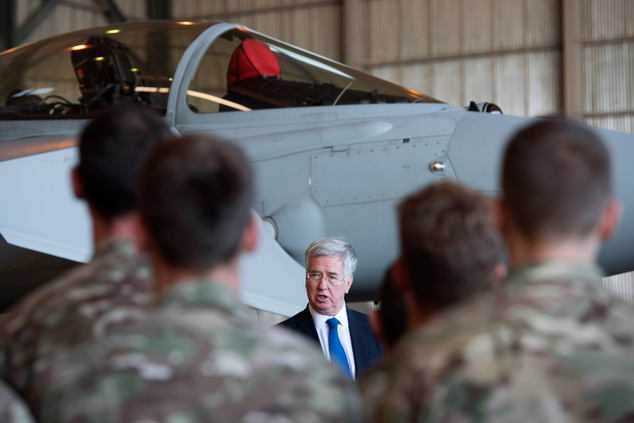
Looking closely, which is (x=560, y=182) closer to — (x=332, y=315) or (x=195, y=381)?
(x=195, y=381)

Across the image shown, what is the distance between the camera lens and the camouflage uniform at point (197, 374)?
1515mm

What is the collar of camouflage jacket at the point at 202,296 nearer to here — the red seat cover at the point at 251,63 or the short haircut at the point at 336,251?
the short haircut at the point at 336,251

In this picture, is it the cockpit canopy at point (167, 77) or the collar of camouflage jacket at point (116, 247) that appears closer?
the collar of camouflage jacket at point (116, 247)

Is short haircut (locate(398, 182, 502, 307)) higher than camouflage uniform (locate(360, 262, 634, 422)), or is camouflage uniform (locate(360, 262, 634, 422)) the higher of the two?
short haircut (locate(398, 182, 502, 307))

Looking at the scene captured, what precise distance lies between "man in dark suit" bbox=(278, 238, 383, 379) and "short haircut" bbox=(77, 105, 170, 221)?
100 inches

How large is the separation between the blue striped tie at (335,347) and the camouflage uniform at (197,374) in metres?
2.96

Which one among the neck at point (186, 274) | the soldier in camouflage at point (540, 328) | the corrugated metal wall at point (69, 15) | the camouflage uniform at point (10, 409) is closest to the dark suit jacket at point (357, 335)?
the soldier in camouflage at point (540, 328)

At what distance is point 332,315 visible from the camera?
15.4ft

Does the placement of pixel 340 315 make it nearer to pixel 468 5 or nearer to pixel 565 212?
pixel 565 212

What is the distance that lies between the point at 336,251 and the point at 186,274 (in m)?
3.07

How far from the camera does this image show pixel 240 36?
6.38 metres

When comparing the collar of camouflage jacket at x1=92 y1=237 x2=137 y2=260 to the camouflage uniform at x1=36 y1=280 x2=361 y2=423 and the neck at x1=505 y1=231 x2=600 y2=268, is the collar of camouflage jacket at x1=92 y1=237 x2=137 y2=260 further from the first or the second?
the neck at x1=505 y1=231 x2=600 y2=268

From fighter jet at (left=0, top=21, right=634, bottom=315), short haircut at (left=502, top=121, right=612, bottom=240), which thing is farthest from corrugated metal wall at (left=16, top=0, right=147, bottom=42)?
short haircut at (left=502, top=121, right=612, bottom=240)

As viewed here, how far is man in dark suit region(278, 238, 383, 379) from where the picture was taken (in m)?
4.63
